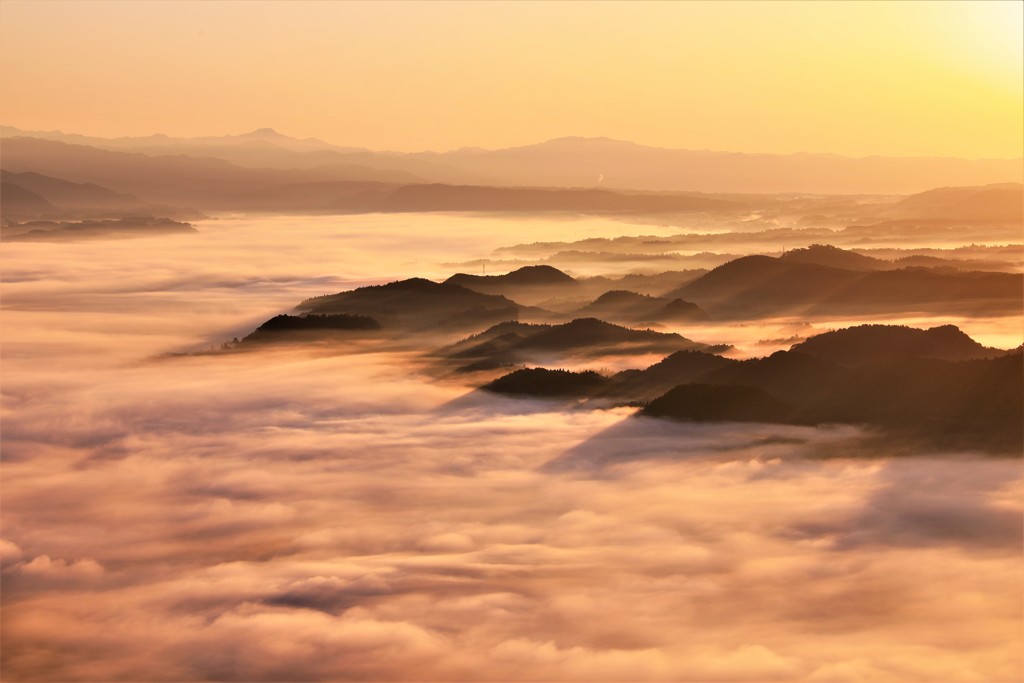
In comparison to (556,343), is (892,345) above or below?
above

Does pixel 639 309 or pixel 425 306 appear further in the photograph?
pixel 425 306

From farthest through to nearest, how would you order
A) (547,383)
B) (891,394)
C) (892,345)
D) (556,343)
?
(556,343) < (547,383) < (892,345) < (891,394)

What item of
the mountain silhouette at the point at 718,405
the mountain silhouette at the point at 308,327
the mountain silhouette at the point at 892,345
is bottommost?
the mountain silhouette at the point at 308,327

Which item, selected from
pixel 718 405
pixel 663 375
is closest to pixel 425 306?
pixel 663 375

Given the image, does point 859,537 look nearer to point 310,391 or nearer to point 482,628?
point 482,628

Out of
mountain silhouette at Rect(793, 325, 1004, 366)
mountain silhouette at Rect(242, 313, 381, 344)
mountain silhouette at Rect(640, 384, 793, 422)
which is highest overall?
mountain silhouette at Rect(793, 325, 1004, 366)

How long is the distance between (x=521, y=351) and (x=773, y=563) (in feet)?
250

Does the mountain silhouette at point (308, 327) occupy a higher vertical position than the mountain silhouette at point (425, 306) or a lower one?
lower

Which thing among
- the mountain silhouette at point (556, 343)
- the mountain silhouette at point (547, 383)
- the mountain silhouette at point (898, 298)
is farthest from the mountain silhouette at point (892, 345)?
the mountain silhouette at point (898, 298)

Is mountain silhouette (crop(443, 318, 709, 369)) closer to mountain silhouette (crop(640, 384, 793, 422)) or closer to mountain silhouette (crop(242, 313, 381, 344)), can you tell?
mountain silhouette (crop(242, 313, 381, 344))

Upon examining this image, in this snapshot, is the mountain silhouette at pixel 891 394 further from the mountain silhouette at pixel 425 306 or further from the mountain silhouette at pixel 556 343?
the mountain silhouette at pixel 425 306

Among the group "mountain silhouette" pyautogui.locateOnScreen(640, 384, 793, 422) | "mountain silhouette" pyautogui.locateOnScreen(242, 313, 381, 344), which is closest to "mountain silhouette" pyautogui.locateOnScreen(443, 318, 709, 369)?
"mountain silhouette" pyautogui.locateOnScreen(242, 313, 381, 344)

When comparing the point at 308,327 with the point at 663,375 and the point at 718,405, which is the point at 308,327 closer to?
the point at 663,375

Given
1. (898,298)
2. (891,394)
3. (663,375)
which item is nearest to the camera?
(891,394)
